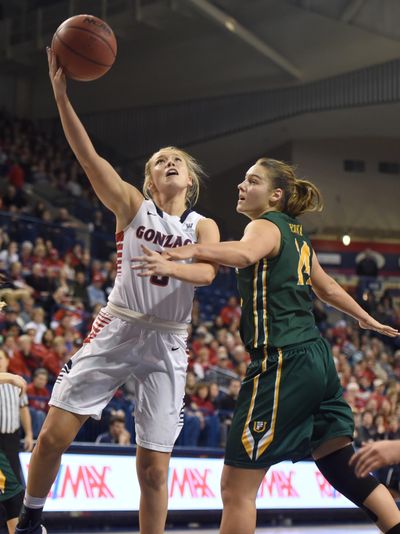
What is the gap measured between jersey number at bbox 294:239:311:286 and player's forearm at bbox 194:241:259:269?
41 cm

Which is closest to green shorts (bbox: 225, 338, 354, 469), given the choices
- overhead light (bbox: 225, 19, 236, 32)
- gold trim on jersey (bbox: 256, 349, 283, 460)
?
gold trim on jersey (bbox: 256, 349, 283, 460)

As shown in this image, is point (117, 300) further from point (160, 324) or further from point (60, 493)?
point (60, 493)

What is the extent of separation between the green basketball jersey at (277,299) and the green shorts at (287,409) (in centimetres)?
7

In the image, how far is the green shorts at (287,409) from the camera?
3.86m

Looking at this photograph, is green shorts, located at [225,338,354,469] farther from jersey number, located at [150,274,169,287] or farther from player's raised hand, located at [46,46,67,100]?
player's raised hand, located at [46,46,67,100]

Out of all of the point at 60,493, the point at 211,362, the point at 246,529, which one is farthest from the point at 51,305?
the point at 246,529

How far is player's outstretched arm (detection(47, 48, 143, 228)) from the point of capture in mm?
4223

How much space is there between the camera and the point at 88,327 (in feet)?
41.6

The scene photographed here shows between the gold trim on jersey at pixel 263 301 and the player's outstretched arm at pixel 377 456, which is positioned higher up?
the gold trim on jersey at pixel 263 301

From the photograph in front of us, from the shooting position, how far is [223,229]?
24172 mm

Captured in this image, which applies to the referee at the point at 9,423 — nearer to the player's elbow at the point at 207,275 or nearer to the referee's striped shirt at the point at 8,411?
the referee's striped shirt at the point at 8,411

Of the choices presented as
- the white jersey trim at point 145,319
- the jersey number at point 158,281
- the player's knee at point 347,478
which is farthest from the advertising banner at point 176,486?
the player's knee at point 347,478

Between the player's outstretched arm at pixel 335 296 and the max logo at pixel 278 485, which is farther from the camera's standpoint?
the max logo at pixel 278 485

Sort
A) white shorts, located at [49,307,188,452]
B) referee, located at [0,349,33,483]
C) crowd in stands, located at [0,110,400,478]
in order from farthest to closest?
crowd in stands, located at [0,110,400,478]
referee, located at [0,349,33,483]
white shorts, located at [49,307,188,452]
